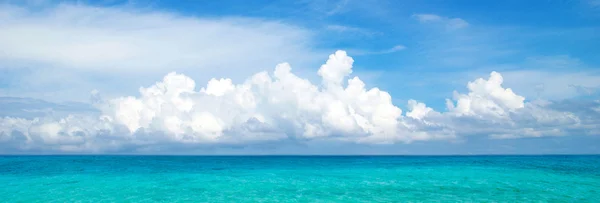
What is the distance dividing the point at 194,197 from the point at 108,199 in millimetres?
6390

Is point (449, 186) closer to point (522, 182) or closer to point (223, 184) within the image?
point (522, 182)

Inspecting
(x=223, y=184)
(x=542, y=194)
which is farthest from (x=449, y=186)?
(x=223, y=184)

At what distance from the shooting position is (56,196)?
3347cm

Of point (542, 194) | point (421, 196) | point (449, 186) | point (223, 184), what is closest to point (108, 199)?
point (223, 184)

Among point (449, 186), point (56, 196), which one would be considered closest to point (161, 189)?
point (56, 196)

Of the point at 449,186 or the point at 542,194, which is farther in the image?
the point at 449,186

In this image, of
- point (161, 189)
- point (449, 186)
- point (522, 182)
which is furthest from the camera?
point (522, 182)

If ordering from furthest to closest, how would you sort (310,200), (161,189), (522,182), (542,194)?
(522,182) → (161,189) → (542,194) → (310,200)

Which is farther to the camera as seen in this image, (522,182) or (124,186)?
(522,182)

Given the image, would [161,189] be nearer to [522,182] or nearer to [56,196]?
[56,196]

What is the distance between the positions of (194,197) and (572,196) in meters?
30.0

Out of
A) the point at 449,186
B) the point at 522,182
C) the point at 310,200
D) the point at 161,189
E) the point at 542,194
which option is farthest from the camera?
the point at 522,182

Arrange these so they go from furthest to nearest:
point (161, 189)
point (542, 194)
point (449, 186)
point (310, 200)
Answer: point (449, 186) → point (161, 189) → point (542, 194) → point (310, 200)

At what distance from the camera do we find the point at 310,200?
1255 inches
